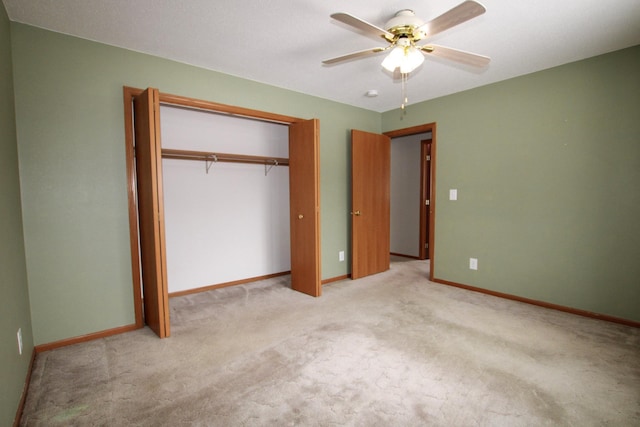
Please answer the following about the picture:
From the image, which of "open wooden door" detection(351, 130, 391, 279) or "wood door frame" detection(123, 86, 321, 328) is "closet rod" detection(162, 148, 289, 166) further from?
"open wooden door" detection(351, 130, 391, 279)

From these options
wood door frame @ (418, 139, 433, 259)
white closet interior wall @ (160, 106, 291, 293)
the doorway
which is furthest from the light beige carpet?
wood door frame @ (418, 139, 433, 259)

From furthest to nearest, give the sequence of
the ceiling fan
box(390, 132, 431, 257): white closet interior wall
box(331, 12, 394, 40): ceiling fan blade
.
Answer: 1. box(390, 132, 431, 257): white closet interior wall
2. the ceiling fan
3. box(331, 12, 394, 40): ceiling fan blade

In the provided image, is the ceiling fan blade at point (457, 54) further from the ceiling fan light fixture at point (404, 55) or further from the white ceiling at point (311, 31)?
the white ceiling at point (311, 31)

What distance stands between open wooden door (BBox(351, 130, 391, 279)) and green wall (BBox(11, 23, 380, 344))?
2.33 meters

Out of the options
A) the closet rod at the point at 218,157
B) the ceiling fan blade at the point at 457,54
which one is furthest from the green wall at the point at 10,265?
the ceiling fan blade at the point at 457,54

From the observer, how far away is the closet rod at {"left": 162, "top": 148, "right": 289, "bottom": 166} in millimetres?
3493

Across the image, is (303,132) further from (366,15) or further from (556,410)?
(556,410)

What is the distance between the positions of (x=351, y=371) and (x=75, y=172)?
8.64 feet

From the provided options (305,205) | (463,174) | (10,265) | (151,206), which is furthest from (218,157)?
(463,174)

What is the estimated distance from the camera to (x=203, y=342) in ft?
8.20

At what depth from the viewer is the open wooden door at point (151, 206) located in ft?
7.93

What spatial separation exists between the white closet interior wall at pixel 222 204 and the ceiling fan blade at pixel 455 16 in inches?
109

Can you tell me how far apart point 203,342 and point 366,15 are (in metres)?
2.80

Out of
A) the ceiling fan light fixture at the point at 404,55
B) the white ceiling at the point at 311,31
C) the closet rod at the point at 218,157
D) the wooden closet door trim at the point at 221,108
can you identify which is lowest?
the closet rod at the point at 218,157
